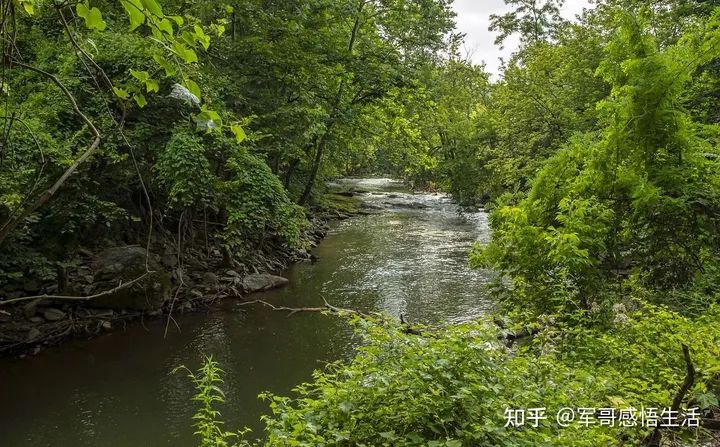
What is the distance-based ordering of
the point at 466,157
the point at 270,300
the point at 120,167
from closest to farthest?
1. the point at 120,167
2. the point at 270,300
3. the point at 466,157

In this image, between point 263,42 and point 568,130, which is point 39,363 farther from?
point 568,130

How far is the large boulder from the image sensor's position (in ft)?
31.9

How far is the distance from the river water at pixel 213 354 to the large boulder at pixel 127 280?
564 millimetres

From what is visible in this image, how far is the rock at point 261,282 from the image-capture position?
474 inches

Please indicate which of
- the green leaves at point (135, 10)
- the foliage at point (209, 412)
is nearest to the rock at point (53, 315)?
the foliage at point (209, 412)

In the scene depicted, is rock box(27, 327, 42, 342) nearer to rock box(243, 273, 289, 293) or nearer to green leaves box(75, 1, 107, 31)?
rock box(243, 273, 289, 293)

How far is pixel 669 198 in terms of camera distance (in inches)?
235

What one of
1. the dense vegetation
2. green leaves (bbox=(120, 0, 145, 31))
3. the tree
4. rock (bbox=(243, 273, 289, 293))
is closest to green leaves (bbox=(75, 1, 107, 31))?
the dense vegetation

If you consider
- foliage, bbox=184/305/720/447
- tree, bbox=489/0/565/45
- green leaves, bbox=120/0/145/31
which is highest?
tree, bbox=489/0/565/45

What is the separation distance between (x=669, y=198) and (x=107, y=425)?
311 inches

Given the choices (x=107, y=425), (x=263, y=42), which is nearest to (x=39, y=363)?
(x=107, y=425)

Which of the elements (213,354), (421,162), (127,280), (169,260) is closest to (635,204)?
(213,354)

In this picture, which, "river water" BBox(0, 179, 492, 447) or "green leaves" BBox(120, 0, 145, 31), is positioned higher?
"green leaves" BBox(120, 0, 145, 31)

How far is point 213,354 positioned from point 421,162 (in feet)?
42.7
